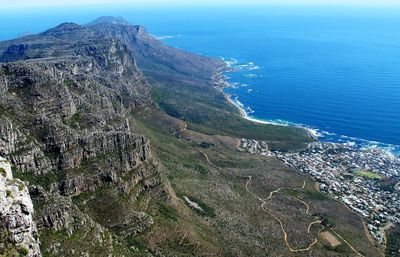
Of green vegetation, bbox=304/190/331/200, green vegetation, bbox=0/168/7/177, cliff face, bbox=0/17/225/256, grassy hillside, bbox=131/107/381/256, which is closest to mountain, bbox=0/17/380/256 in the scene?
cliff face, bbox=0/17/225/256

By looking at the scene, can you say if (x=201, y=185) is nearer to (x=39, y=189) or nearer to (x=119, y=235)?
(x=119, y=235)

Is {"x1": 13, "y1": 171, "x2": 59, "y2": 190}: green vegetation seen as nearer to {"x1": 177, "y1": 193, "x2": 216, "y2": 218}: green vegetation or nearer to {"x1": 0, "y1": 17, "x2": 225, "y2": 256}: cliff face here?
{"x1": 0, "y1": 17, "x2": 225, "y2": 256}: cliff face

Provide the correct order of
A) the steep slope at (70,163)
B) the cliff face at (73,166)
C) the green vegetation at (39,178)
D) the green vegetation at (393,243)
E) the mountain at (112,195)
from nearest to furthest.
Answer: the cliff face at (73,166), the steep slope at (70,163), the mountain at (112,195), the green vegetation at (39,178), the green vegetation at (393,243)

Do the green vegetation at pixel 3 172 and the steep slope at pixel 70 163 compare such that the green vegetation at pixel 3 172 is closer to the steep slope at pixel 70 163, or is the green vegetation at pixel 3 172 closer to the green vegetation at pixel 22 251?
the green vegetation at pixel 22 251

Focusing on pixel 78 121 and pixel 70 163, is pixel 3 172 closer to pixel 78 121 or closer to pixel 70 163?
pixel 70 163

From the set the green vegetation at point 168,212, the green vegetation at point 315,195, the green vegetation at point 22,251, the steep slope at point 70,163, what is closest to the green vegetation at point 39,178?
the steep slope at point 70,163
